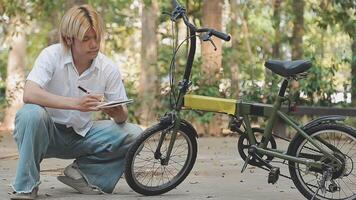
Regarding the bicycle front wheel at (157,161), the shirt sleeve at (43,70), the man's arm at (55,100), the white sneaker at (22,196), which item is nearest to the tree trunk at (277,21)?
the bicycle front wheel at (157,161)

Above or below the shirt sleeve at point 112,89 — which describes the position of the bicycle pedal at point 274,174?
below

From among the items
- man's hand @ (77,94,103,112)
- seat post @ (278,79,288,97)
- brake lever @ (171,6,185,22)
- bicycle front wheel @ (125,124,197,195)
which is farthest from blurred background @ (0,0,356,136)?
man's hand @ (77,94,103,112)

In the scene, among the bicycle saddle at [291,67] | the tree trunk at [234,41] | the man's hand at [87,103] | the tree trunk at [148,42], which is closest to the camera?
the man's hand at [87,103]

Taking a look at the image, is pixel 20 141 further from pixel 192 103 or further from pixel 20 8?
pixel 20 8

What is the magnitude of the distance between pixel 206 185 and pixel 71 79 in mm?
1530

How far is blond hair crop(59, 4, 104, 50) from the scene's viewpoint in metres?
4.76

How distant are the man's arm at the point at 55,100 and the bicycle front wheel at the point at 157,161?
1.81ft

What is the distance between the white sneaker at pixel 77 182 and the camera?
16.8 feet

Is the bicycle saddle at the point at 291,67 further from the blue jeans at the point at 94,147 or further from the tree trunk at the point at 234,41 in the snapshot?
the tree trunk at the point at 234,41

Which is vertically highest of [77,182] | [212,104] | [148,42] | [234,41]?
[234,41]

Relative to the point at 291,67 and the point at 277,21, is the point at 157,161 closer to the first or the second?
the point at 291,67

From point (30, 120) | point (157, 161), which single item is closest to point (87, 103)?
point (30, 120)

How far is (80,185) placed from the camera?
5145 millimetres

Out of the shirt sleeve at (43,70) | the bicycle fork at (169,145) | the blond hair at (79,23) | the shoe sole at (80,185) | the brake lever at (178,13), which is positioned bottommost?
the shoe sole at (80,185)
